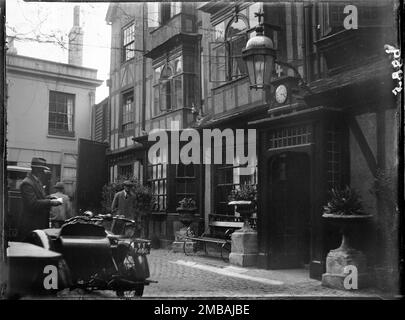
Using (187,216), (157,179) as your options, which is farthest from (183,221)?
(157,179)

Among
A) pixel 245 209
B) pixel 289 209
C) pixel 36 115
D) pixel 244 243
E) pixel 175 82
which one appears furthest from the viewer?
pixel 245 209

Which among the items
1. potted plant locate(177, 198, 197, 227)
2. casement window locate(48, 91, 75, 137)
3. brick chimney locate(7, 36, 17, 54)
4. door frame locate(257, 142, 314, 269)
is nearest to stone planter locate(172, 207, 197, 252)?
potted plant locate(177, 198, 197, 227)

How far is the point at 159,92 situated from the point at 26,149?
1.35m

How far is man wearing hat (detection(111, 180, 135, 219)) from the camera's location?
4.08 metres

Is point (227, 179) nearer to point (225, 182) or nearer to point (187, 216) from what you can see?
point (225, 182)

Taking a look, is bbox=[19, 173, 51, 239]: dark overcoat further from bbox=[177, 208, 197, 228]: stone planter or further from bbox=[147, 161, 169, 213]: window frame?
bbox=[177, 208, 197, 228]: stone planter

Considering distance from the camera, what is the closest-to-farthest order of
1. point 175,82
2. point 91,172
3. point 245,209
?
point 91,172, point 175,82, point 245,209

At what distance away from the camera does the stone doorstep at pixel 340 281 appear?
12.4ft

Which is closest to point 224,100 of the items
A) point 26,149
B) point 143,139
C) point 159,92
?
point 159,92

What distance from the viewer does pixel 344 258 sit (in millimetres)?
3945

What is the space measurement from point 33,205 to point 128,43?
1.57 metres

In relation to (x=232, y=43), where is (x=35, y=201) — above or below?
below

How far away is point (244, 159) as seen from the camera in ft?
14.2

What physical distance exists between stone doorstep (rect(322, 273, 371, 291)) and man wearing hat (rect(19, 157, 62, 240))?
6.92 ft
